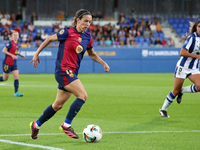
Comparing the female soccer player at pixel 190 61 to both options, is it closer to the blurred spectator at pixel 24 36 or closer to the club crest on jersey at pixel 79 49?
the club crest on jersey at pixel 79 49

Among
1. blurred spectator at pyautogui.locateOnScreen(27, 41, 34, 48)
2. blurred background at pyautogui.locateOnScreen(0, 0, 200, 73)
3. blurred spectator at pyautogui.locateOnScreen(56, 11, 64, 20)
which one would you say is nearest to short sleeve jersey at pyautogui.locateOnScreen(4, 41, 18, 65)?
blurred background at pyautogui.locateOnScreen(0, 0, 200, 73)

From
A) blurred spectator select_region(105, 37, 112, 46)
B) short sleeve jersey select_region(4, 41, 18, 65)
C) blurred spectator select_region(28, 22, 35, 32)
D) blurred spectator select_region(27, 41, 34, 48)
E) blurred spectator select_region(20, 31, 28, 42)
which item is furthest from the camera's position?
blurred spectator select_region(28, 22, 35, 32)

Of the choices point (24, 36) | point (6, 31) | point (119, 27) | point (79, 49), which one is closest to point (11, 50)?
point (79, 49)

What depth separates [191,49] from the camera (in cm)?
794

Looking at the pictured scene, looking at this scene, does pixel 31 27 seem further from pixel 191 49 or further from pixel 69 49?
pixel 69 49

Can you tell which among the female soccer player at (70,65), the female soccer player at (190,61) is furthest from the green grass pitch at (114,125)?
the female soccer player at (190,61)

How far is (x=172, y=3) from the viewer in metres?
39.4

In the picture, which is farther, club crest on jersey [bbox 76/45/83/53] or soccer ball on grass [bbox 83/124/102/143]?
club crest on jersey [bbox 76/45/83/53]

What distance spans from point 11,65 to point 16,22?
19.7 m

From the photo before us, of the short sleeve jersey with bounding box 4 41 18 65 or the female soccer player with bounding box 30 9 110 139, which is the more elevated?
the female soccer player with bounding box 30 9 110 139

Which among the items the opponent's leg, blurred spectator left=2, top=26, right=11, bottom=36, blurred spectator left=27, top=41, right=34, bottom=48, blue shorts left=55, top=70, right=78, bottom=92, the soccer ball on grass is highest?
blue shorts left=55, top=70, right=78, bottom=92

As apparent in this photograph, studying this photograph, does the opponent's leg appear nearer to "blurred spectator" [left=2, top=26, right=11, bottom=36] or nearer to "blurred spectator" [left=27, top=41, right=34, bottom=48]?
"blurred spectator" [left=27, top=41, right=34, bottom=48]

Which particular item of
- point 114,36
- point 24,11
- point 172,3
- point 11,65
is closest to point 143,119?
point 11,65

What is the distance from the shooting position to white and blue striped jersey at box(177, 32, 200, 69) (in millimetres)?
7863
